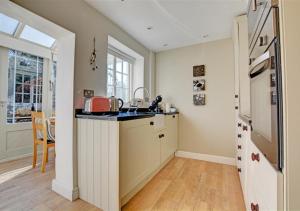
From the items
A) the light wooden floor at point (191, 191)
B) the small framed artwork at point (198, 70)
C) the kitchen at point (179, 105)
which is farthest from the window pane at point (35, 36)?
the light wooden floor at point (191, 191)

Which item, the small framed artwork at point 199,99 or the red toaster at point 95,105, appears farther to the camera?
the small framed artwork at point 199,99

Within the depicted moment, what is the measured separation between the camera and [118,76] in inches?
113

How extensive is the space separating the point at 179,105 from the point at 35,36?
3152 millimetres

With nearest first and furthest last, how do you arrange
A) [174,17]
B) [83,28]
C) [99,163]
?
[99,163]
[83,28]
[174,17]

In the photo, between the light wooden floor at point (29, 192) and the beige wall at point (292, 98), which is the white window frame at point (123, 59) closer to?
the light wooden floor at point (29, 192)

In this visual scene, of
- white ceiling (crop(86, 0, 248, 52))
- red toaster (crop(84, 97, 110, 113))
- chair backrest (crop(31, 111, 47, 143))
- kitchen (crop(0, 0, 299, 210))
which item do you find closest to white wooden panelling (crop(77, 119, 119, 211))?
kitchen (crop(0, 0, 299, 210))

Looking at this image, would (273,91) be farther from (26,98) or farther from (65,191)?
(26,98)

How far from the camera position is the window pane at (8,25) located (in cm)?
252

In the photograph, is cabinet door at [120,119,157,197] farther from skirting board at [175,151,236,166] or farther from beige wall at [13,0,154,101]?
skirting board at [175,151,236,166]

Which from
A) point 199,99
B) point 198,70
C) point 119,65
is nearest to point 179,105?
point 199,99

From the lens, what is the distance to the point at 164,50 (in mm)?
3330

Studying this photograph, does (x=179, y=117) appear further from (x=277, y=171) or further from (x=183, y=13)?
(x=277, y=171)

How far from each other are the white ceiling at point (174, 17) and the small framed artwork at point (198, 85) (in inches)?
29.8

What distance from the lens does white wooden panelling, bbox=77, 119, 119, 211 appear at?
1357 millimetres
